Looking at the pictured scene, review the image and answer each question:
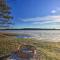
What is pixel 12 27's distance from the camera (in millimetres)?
1709

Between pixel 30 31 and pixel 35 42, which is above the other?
pixel 30 31

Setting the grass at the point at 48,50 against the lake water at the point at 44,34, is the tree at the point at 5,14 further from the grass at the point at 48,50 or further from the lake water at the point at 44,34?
the grass at the point at 48,50

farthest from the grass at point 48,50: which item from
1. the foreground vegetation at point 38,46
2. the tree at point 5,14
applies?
the tree at point 5,14

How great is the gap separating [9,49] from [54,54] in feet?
1.71

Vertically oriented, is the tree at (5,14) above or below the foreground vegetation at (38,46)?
above

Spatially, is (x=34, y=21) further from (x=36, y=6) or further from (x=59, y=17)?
(x=59, y=17)

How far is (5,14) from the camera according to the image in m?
1.74

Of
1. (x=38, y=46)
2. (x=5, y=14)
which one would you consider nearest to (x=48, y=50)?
(x=38, y=46)

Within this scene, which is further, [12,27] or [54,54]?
[12,27]

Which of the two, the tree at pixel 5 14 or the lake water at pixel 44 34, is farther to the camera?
the tree at pixel 5 14

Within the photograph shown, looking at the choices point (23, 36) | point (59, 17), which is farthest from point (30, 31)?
point (59, 17)

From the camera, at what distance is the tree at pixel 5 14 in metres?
1.72

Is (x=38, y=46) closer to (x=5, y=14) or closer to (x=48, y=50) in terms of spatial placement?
(x=48, y=50)

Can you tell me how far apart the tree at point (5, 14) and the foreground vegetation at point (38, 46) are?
0.53 ft
